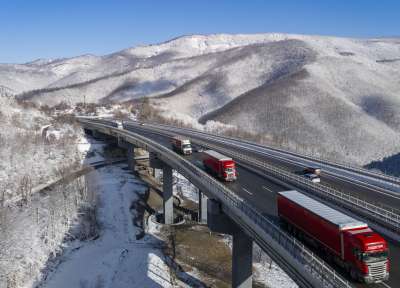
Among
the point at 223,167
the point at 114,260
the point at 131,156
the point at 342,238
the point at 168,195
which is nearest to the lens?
the point at 342,238

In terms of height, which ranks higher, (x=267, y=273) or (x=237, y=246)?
(x=237, y=246)

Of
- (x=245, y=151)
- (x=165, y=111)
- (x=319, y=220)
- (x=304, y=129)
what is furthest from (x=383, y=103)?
(x=319, y=220)

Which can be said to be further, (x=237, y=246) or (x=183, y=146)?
(x=183, y=146)

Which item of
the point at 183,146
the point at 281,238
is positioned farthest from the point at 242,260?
the point at 183,146

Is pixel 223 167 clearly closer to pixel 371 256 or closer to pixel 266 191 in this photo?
pixel 266 191

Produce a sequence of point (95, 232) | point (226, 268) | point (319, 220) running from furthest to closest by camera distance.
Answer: point (95, 232) → point (226, 268) → point (319, 220)

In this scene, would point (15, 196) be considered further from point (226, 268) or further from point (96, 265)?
point (226, 268)
